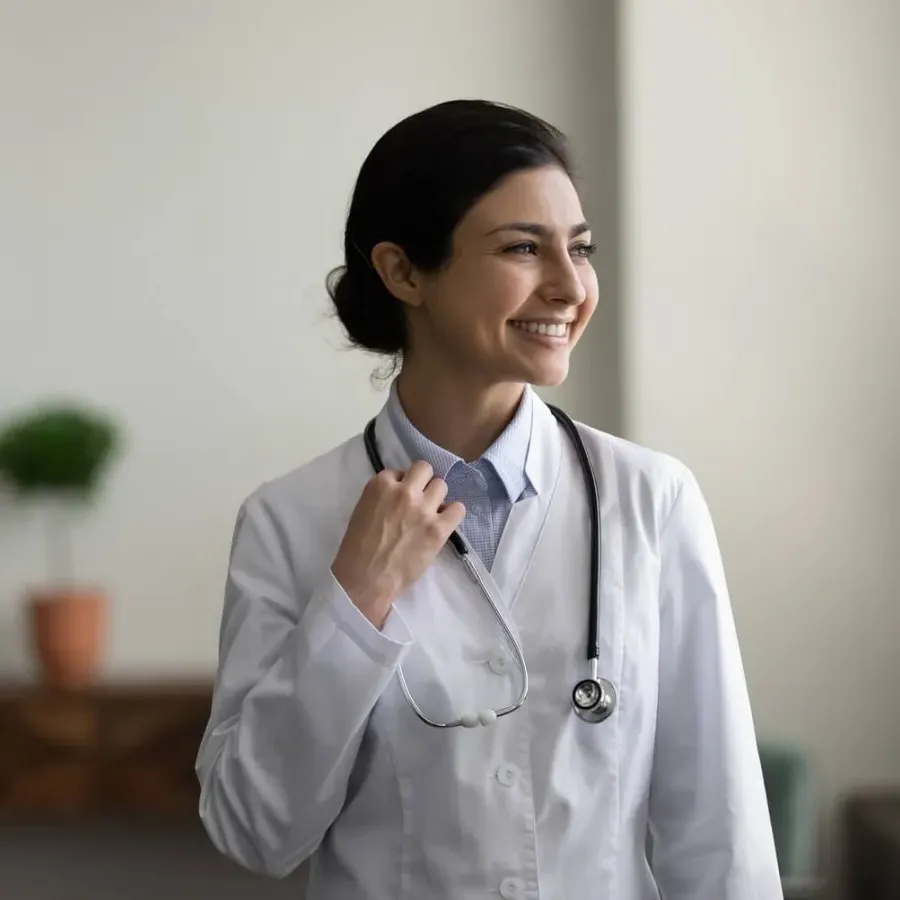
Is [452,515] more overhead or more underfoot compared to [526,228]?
more underfoot

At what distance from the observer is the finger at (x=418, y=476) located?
4.11 ft

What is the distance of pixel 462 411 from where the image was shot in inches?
52.8

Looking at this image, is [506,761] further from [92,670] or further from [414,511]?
[92,670]

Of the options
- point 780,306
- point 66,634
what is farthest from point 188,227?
point 780,306

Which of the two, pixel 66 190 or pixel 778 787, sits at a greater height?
pixel 66 190

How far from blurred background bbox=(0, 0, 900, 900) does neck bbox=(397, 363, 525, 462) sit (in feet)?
2.87

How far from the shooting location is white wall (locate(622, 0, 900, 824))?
2172 millimetres

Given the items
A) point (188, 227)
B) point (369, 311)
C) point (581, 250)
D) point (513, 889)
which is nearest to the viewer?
point (513, 889)

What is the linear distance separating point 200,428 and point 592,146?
0.87m

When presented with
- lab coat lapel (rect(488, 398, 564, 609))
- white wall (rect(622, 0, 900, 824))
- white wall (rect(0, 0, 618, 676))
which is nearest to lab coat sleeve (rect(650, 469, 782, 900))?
lab coat lapel (rect(488, 398, 564, 609))

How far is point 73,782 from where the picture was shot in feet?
6.97

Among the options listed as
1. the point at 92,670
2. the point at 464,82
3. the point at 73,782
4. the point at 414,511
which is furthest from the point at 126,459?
the point at 414,511

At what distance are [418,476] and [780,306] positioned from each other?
1.12 metres

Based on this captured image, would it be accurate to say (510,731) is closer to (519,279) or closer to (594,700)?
A: (594,700)
